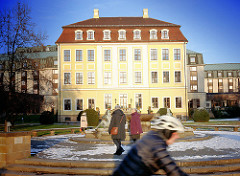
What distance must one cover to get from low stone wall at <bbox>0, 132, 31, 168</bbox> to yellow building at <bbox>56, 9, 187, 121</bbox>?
2992 cm

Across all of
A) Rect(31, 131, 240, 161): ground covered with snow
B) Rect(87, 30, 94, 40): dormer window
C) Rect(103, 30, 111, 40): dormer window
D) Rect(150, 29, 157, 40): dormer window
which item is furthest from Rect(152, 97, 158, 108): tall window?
Rect(31, 131, 240, 161): ground covered with snow

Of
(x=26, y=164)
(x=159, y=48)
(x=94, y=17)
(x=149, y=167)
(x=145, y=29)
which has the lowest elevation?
(x=26, y=164)

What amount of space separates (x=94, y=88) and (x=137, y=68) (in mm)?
6440

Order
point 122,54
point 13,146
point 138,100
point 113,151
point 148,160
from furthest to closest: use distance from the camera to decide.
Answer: point 122,54 → point 138,100 → point 113,151 → point 13,146 → point 148,160

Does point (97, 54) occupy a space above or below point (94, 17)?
below

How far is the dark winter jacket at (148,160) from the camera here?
2691mm

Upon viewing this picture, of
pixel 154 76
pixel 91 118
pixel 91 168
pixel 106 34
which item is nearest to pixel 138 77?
pixel 154 76

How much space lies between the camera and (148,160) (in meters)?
2.72

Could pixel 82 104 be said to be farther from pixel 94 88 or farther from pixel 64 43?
pixel 64 43

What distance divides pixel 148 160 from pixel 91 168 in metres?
5.57

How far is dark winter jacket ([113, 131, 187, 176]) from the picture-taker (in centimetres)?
269

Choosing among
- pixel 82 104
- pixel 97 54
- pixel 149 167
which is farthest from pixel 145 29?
pixel 149 167

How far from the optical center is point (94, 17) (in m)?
43.9

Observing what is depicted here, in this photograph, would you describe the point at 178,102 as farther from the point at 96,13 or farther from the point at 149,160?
the point at 149,160
